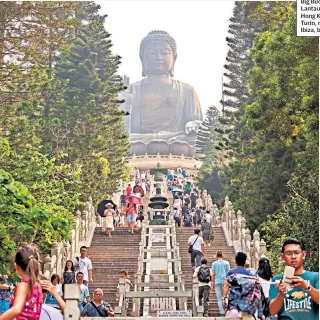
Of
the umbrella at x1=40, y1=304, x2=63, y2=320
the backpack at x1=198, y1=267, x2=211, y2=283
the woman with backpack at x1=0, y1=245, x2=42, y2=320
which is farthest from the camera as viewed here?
the backpack at x1=198, y1=267, x2=211, y2=283

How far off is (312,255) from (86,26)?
64.6ft

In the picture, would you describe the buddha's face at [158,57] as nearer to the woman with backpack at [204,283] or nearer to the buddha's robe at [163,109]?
the buddha's robe at [163,109]

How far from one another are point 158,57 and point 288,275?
5440cm

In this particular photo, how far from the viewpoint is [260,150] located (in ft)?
80.4

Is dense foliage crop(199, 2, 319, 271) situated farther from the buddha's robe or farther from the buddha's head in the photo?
the buddha's robe

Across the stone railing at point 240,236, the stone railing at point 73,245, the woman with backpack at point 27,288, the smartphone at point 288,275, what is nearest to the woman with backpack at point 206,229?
the stone railing at point 240,236

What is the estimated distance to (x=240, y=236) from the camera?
63.5ft

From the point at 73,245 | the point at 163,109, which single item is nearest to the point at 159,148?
the point at 163,109

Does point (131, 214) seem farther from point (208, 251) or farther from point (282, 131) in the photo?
point (282, 131)

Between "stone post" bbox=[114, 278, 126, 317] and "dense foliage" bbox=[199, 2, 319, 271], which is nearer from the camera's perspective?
"stone post" bbox=[114, 278, 126, 317]

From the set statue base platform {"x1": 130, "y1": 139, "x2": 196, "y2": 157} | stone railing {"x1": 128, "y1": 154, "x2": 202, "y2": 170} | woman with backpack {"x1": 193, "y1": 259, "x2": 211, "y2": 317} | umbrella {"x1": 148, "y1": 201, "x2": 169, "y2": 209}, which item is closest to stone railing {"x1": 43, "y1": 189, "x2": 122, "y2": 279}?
umbrella {"x1": 148, "y1": 201, "x2": 169, "y2": 209}

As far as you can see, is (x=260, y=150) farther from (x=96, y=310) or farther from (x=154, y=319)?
(x=154, y=319)

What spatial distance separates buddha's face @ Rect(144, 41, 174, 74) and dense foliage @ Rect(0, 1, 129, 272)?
24.3 m

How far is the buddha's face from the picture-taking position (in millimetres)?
59000
